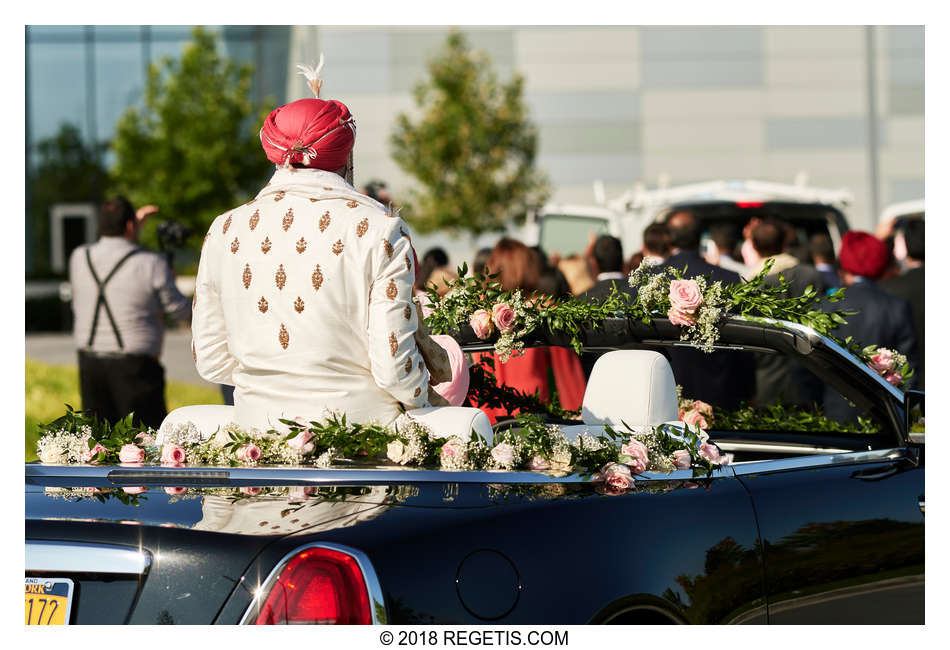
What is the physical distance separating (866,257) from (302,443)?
549cm

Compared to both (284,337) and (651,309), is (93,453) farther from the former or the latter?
(651,309)

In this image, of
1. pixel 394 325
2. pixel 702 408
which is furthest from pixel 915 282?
pixel 394 325

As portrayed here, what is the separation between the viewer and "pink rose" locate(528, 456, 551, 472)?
3.08 m

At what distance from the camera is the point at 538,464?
10.1 ft

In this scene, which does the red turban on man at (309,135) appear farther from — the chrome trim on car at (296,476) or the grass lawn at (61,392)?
the grass lawn at (61,392)

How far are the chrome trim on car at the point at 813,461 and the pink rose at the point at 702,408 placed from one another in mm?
1133

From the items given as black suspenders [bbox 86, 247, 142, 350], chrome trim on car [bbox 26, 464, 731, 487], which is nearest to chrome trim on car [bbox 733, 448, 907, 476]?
chrome trim on car [bbox 26, 464, 731, 487]

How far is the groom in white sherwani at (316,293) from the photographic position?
334 cm

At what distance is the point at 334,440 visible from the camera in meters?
3.18

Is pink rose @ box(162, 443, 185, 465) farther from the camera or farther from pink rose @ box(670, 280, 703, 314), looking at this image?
the camera

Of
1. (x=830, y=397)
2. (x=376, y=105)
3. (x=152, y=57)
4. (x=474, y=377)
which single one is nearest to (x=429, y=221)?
(x=376, y=105)

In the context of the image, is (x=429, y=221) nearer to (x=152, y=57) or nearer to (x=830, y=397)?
(x=152, y=57)

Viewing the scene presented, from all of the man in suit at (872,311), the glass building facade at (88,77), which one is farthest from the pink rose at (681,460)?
the glass building facade at (88,77)
